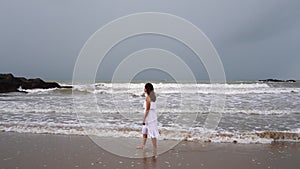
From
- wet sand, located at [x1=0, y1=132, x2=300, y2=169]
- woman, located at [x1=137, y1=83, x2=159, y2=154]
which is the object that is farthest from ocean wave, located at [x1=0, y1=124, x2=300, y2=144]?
woman, located at [x1=137, y1=83, x2=159, y2=154]

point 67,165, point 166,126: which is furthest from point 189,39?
point 67,165

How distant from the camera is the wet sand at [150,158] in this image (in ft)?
18.4

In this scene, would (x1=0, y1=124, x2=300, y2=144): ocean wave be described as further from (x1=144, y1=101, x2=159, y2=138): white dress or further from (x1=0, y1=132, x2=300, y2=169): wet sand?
(x1=144, y1=101, x2=159, y2=138): white dress

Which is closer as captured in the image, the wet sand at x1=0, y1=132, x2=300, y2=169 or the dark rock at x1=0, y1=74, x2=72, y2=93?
the wet sand at x1=0, y1=132, x2=300, y2=169

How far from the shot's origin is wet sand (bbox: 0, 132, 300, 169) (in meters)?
5.62

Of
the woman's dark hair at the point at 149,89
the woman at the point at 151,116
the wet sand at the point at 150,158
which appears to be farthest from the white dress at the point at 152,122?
the wet sand at the point at 150,158

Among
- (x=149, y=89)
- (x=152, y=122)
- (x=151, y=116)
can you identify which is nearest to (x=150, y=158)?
(x=152, y=122)

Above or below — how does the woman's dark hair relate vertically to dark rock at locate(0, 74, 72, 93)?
below

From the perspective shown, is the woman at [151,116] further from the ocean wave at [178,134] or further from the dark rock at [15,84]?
the dark rock at [15,84]

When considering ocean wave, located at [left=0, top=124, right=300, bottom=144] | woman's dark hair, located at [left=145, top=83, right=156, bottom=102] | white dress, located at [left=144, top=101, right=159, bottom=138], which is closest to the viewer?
woman's dark hair, located at [left=145, top=83, right=156, bottom=102]

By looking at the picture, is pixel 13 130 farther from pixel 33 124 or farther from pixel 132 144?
pixel 132 144

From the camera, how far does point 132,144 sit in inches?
296

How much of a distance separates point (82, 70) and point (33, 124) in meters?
2.79

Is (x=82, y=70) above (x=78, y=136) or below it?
above
